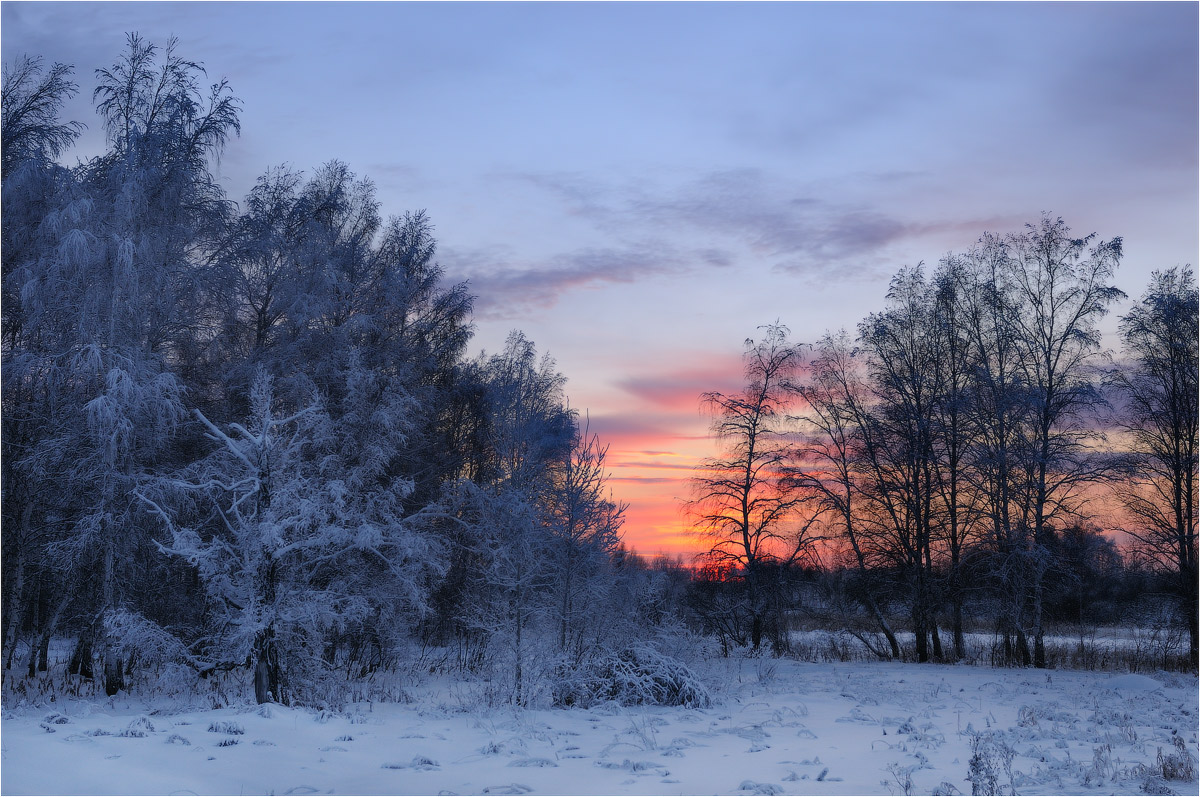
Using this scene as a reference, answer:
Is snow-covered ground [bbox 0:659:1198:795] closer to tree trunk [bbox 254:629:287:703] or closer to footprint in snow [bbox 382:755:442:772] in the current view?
footprint in snow [bbox 382:755:442:772]

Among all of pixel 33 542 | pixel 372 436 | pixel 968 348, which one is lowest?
pixel 33 542

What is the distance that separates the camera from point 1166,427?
24578 millimetres

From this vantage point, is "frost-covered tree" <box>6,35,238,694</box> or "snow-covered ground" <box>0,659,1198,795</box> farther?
"frost-covered tree" <box>6,35,238,694</box>

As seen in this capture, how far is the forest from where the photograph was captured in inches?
666

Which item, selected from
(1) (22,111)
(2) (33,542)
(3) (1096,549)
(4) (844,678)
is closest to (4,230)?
(1) (22,111)

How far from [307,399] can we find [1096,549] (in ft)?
78.2

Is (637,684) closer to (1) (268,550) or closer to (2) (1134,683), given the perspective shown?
(1) (268,550)

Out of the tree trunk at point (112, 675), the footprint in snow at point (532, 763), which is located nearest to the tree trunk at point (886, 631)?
the footprint in snow at point (532, 763)

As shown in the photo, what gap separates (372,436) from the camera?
22.6m

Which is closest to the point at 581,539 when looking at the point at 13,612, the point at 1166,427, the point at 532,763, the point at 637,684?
the point at 637,684

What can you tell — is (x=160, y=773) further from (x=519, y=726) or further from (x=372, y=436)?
(x=372, y=436)

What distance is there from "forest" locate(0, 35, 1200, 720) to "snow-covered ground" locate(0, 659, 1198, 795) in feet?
6.77

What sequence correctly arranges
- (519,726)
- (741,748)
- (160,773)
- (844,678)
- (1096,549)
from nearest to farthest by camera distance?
(160,773), (741,748), (519,726), (844,678), (1096,549)

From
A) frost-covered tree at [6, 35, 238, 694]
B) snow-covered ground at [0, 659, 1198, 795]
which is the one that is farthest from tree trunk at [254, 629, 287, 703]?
frost-covered tree at [6, 35, 238, 694]
